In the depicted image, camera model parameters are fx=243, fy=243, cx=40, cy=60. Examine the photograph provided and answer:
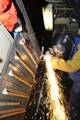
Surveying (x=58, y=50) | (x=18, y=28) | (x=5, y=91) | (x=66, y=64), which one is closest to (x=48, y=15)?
(x=58, y=50)

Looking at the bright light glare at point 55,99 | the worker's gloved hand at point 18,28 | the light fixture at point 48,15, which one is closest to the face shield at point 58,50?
the bright light glare at point 55,99

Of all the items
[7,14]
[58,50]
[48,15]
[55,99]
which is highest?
[48,15]

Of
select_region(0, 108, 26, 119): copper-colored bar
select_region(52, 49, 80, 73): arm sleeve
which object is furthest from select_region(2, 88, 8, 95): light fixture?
select_region(52, 49, 80, 73): arm sleeve

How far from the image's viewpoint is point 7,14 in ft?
10.4

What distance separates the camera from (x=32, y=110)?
4473 millimetres

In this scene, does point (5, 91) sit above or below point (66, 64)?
below

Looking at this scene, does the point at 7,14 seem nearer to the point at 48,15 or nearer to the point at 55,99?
the point at 48,15

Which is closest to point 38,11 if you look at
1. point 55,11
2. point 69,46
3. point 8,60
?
point 55,11

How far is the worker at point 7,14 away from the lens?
307 centimetres

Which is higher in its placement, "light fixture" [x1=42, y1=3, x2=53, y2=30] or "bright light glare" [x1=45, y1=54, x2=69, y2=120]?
"light fixture" [x1=42, y1=3, x2=53, y2=30]

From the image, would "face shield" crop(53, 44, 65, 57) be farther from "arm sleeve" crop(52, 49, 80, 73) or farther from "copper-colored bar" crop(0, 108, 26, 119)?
"copper-colored bar" crop(0, 108, 26, 119)

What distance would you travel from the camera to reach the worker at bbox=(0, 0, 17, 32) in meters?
3.07

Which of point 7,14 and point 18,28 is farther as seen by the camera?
point 18,28

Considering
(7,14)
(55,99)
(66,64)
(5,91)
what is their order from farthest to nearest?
(55,99), (66,64), (5,91), (7,14)
